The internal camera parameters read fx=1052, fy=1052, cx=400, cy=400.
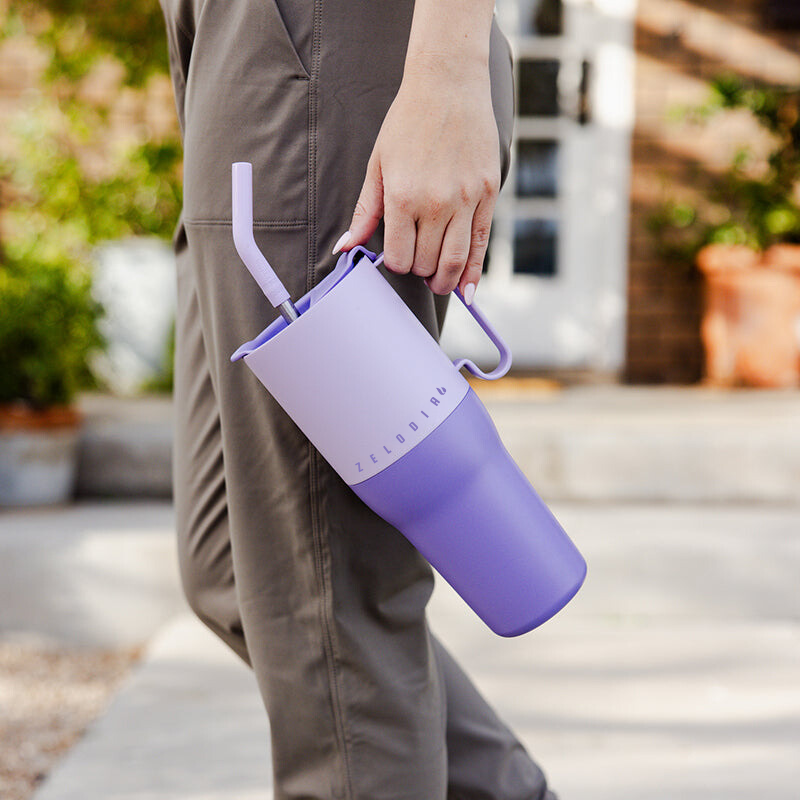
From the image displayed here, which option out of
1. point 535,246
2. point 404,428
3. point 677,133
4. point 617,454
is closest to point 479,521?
point 404,428

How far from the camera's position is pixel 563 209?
174 inches

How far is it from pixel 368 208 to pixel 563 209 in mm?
3596

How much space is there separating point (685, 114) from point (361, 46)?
3540 millimetres

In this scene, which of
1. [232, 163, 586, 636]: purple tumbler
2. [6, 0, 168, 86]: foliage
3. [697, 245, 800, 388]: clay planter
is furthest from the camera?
[6, 0, 168, 86]: foliage

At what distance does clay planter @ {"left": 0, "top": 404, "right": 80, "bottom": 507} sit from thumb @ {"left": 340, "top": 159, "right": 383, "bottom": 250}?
83.8 inches

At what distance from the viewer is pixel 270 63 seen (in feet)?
3.22

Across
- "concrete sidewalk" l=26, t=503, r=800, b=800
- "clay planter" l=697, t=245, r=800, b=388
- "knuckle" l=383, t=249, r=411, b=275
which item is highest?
"knuckle" l=383, t=249, r=411, b=275

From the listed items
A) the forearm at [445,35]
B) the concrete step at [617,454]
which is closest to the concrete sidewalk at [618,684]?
the concrete step at [617,454]

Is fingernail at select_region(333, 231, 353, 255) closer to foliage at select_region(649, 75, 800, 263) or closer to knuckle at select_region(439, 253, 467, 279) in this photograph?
knuckle at select_region(439, 253, 467, 279)

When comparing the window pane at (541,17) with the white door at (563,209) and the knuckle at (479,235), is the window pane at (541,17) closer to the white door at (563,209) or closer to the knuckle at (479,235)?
the white door at (563,209)

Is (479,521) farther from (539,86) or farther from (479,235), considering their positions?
(539,86)

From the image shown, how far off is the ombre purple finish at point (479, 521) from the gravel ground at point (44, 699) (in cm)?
124

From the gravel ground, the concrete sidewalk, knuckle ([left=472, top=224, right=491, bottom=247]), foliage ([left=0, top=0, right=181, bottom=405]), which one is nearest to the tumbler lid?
knuckle ([left=472, top=224, right=491, bottom=247])

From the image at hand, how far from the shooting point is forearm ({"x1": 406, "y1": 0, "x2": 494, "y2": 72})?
93cm
